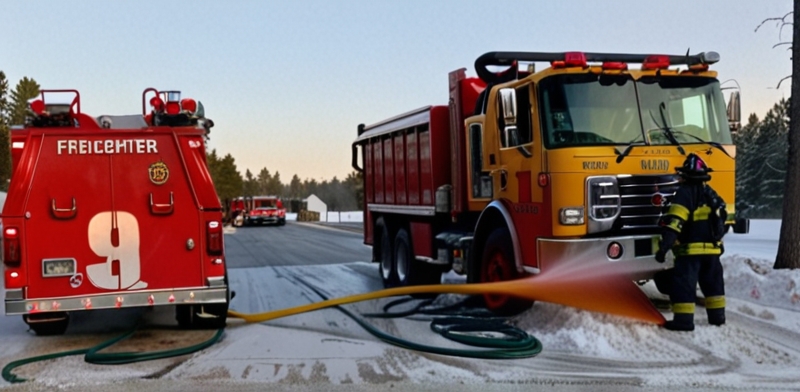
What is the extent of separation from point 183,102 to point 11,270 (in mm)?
2419

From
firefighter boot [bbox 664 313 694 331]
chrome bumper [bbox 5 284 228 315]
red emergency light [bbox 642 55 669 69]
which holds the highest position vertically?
red emergency light [bbox 642 55 669 69]

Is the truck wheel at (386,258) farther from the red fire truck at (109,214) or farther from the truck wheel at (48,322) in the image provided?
the truck wheel at (48,322)

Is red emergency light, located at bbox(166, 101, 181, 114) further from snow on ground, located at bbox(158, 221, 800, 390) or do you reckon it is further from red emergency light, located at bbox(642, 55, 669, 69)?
red emergency light, located at bbox(642, 55, 669, 69)

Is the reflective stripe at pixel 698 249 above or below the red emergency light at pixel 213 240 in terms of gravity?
below

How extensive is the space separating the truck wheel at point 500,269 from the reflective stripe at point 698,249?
1.75m

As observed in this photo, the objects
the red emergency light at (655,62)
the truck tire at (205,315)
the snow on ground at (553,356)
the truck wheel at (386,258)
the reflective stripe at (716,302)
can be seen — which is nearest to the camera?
the snow on ground at (553,356)

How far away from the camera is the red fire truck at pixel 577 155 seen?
7629 mm

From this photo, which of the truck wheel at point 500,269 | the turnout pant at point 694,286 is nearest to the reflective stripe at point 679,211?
the turnout pant at point 694,286

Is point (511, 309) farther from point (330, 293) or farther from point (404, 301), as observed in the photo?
point (330, 293)

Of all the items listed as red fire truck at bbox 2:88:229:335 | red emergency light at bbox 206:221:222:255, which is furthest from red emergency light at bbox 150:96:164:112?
red emergency light at bbox 206:221:222:255

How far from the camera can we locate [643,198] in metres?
7.75

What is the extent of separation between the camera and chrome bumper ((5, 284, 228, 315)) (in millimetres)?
7500

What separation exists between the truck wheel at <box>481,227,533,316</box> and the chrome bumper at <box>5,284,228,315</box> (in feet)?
10.2

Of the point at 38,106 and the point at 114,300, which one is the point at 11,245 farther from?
the point at 38,106
